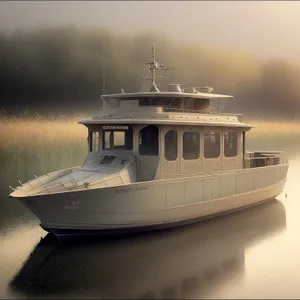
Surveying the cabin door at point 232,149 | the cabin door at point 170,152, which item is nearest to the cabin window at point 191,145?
the cabin door at point 170,152

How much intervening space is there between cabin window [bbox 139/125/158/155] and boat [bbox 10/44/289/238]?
0.12ft

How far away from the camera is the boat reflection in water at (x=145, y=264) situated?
36.2 ft

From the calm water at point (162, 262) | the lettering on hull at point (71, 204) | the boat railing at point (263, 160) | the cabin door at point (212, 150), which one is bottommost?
the calm water at point (162, 262)

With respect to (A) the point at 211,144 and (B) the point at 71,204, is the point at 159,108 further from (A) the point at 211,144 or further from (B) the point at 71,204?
(B) the point at 71,204

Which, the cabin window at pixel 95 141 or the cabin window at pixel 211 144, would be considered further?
the cabin window at pixel 211 144

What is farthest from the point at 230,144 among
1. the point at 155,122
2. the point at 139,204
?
the point at 139,204

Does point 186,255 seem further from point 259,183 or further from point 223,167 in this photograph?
point 259,183

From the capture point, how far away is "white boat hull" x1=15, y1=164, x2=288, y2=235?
1391 cm

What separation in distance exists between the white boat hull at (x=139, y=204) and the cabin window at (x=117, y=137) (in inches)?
88.6

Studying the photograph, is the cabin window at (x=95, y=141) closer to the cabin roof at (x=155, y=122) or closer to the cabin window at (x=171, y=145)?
the cabin roof at (x=155, y=122)

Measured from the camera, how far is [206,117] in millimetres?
18047

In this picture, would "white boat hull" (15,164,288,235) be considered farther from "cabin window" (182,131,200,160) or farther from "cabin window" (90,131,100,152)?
"cabin window" (90,131,100,152)

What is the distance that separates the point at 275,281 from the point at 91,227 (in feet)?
19.1

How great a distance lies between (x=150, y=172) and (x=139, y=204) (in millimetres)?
1605
